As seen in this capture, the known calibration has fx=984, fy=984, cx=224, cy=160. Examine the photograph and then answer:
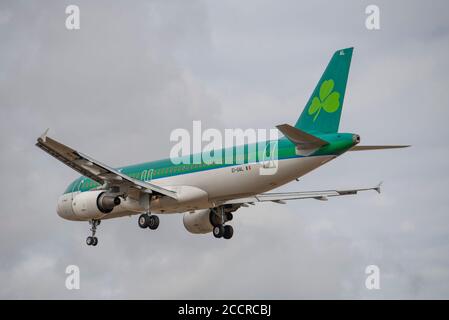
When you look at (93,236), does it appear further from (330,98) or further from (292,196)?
(330,98)

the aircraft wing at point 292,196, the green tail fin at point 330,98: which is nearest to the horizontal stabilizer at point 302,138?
the green tail fin at point 330,98

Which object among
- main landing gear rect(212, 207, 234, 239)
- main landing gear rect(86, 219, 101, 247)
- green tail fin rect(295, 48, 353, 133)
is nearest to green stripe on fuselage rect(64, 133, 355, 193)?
green tail fin rect(295, 48, 353, 133)

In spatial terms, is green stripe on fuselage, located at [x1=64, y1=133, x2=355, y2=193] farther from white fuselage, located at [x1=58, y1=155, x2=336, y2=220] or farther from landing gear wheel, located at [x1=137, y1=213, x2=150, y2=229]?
landing gear wheel, located at [x1=137, y1=213, x2=150, y2=229]

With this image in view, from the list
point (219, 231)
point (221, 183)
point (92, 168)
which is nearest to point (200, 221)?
point (219, 231)

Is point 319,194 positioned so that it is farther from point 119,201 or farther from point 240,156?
point 119,201

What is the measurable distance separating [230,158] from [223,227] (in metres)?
7.31

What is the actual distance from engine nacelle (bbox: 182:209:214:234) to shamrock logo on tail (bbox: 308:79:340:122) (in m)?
12.8

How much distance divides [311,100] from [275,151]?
343 centimetres

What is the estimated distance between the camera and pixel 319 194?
59875 millimetres

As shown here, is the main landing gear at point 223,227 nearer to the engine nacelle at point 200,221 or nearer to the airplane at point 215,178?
the airplane at point 215,178
